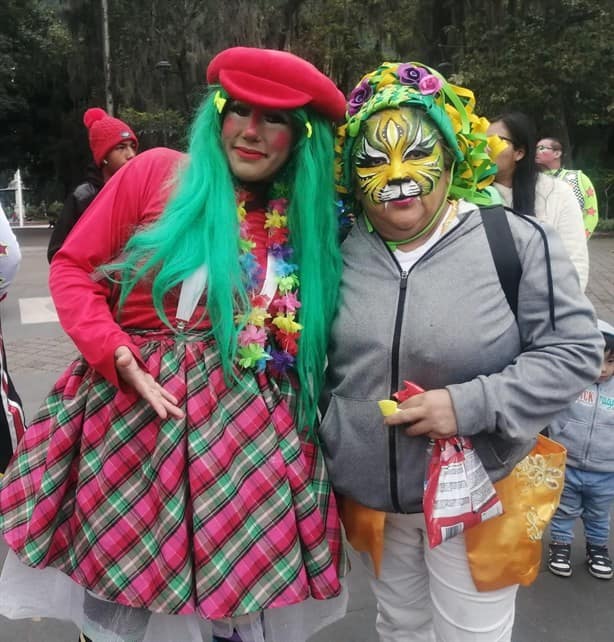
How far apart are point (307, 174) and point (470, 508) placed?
2.91 feet

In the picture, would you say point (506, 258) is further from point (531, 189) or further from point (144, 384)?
point (531, 189)

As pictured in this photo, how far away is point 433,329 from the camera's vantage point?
4.94 feet

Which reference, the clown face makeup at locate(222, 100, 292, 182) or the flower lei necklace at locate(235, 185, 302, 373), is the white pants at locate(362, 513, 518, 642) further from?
the clown face makeup at locate(222, 100, 292, 182)

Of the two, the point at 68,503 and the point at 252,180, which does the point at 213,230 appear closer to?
the point at 252,180

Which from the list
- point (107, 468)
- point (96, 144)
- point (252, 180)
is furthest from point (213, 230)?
point (96, 144)

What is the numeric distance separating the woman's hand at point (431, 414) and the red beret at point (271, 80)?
0.74 meters

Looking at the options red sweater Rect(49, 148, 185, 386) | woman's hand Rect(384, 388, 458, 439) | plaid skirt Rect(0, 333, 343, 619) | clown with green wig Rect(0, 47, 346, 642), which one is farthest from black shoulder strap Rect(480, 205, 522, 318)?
red sweater Rect(49, 148, 185, 386)

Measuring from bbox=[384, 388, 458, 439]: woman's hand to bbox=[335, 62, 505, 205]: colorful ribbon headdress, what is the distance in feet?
1.77

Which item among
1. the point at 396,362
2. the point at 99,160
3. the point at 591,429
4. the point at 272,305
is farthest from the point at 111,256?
the point at 99,160

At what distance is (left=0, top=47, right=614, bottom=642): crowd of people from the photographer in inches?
58.5

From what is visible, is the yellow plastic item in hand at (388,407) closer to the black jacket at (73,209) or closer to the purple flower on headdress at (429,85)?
the purple flower on headdress at (429,85)

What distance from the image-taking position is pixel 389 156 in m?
1.57

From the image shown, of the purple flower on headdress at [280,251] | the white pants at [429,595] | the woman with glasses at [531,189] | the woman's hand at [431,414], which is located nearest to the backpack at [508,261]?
the woman's hand at [431,414]

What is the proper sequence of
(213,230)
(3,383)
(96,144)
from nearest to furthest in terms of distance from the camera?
1. (213,230)
2. (3,383)
3. (96,144)
